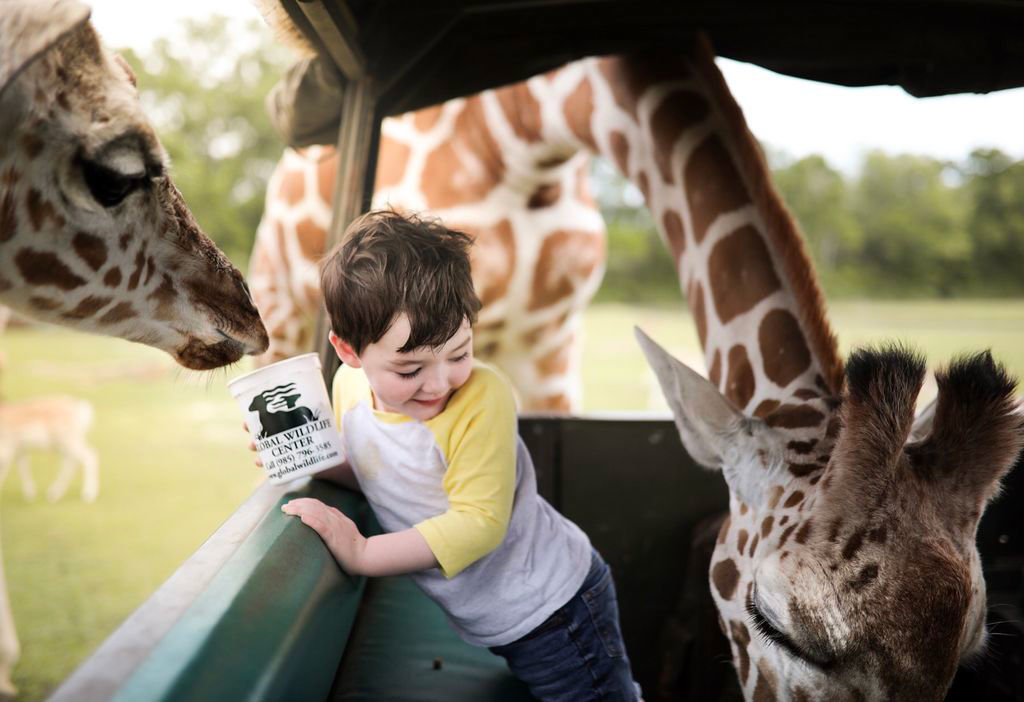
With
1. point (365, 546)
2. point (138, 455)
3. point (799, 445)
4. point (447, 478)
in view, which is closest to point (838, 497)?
point (799, 445)

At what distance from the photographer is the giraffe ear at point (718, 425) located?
1362 millimetres

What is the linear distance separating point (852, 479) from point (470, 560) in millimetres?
551

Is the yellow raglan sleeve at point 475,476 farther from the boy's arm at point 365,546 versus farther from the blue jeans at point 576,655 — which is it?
the blue jeans at point 576,655

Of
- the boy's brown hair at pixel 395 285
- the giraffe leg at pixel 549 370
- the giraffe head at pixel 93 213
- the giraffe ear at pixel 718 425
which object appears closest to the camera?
the giraffe head at pixel 93 213

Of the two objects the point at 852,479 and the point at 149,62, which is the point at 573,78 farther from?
the point at 149,62

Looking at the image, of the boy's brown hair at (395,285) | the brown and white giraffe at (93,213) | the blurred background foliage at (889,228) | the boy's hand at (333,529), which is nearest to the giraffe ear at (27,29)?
the brown and white giraffe at (93,213)

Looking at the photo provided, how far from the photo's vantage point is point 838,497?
116cm

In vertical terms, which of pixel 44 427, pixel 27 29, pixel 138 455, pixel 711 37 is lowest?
pixel 138 455

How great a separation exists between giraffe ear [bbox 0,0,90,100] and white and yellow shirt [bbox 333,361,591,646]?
0.63m

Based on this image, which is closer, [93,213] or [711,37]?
[93,213]

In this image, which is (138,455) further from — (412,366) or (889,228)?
(889,228)

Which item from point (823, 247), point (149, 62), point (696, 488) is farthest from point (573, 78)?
point (823, 247)

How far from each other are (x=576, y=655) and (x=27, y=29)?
3.40 ft

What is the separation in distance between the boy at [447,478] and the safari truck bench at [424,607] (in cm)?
10
